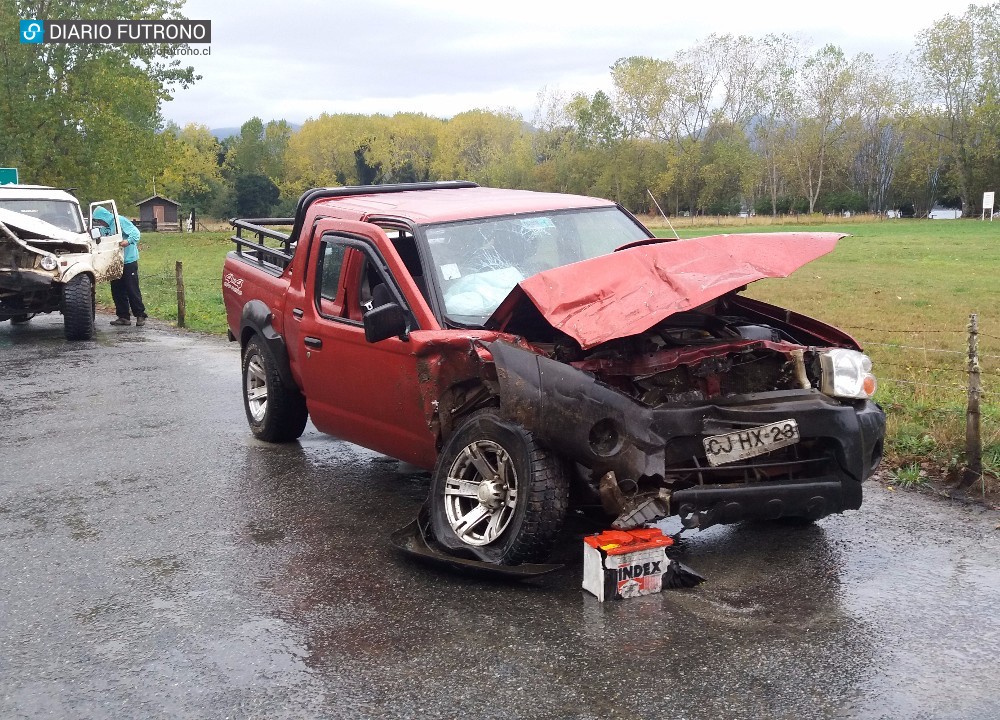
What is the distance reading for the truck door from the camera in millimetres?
5930

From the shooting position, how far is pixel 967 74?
89.6 meters

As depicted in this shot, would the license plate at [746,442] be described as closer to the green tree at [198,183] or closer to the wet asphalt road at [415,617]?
the wet asphalt road at [415,617]

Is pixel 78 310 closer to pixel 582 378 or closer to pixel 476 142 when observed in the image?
pixel 582 378

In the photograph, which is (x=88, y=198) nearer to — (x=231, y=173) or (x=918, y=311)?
(x=918, y=311)

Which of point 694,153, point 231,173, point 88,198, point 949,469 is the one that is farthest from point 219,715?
point 231,173

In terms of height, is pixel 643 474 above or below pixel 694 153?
below

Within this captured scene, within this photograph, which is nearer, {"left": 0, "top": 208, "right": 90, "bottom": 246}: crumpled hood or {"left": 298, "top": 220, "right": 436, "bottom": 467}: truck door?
{"left": 298, "top": 220, "right": 436, "bottom": 467}: truck door

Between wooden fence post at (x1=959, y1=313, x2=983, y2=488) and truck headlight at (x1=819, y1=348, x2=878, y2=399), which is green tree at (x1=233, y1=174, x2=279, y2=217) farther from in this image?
truck headlight at (x1=819, y1=348, x2=878, y2=399)

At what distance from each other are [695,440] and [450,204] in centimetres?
267

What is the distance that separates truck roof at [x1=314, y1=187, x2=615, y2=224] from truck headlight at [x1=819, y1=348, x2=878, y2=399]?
2.21 meters

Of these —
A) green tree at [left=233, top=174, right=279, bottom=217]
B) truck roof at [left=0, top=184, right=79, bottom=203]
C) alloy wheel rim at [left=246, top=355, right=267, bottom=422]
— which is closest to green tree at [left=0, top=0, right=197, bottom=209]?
truck roof at [left=0, top=184, right=79, bottom=203]

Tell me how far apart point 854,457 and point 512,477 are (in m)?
1.64

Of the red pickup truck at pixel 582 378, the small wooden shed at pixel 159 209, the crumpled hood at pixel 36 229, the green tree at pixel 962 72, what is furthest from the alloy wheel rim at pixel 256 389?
the small wooden shed at pixel 159 209

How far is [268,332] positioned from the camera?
7.72 m
